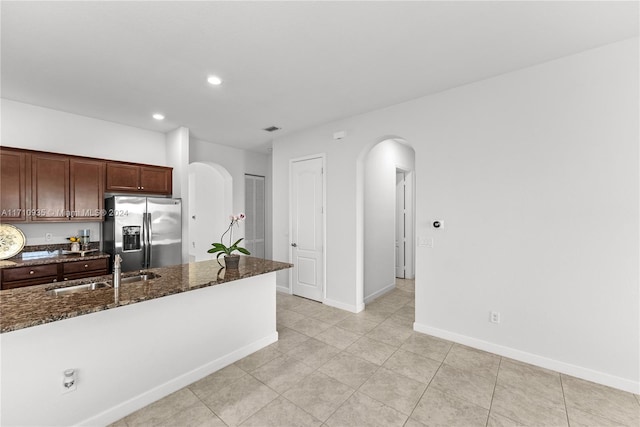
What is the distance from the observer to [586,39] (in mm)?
2203

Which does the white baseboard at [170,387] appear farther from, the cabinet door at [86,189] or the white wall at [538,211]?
the cabinet door at [86,189]

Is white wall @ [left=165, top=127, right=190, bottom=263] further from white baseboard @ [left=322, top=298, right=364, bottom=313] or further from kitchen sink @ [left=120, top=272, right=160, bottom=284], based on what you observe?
white baseboard @ [left=322, top=298, right=364, bottom=313]

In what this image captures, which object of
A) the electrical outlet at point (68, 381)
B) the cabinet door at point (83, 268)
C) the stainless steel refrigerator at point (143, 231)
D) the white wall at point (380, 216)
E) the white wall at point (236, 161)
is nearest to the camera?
the electrical outlet at point (68, 381)

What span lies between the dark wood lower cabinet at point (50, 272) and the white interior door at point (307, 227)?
8.86 feet

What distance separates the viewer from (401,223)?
580 centimetres

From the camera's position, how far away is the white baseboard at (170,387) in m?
1.86

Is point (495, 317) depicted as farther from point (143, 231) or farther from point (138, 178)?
point (138, 178)

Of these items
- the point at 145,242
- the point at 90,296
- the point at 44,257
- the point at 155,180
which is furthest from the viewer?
the point at 155,180

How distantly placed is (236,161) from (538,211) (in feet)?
16.9

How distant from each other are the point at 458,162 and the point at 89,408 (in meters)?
3.77

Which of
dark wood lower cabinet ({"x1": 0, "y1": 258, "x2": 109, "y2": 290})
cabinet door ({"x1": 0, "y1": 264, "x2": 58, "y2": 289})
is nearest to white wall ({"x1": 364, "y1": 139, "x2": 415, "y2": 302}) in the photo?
dark wood lower cabinet ({"x1": 0, "y1": 258, "x2": 109, "y2": 290})

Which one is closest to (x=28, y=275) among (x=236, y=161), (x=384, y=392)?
(x=236, y=161)

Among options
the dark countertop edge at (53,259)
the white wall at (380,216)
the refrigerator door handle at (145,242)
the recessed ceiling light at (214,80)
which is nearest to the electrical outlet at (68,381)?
the dark countertop edge at (53,259)

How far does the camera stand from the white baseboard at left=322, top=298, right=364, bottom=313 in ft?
13.0
